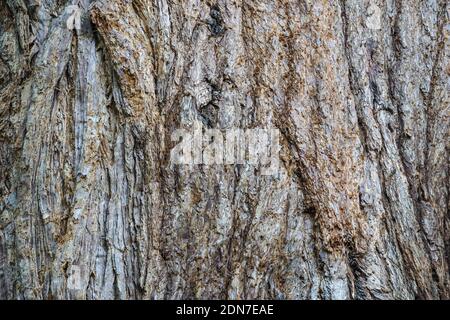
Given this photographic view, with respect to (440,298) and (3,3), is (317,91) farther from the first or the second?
(3,3)

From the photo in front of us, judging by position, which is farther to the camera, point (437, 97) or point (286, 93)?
point (437, 97)

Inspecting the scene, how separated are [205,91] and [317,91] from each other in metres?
0.94

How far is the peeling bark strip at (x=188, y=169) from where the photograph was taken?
457cm

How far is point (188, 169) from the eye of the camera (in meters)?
4.69

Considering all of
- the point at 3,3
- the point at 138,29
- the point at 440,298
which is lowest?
the point at 440,298

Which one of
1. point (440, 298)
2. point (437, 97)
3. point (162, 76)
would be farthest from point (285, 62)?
point (440, 298)

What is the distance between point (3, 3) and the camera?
193 inches

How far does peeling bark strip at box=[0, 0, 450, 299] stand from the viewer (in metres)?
4.57
